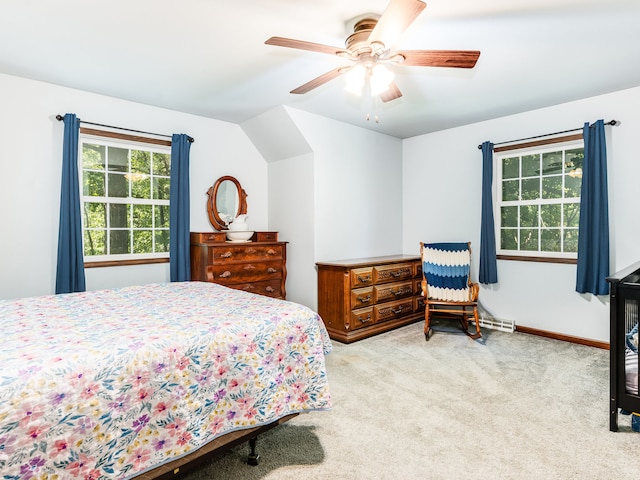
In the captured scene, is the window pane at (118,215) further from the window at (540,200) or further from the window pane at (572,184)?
the window pane at (572,184)

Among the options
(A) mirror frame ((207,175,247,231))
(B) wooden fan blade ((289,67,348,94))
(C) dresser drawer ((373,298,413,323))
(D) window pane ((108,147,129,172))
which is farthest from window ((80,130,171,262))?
(C) dresser drawer ((373,298,413,323))

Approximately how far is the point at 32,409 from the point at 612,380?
275 centimetres

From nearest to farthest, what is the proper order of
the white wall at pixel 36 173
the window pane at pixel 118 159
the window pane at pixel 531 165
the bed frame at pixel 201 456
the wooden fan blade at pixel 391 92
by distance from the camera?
the bed frame at pixel 201 456
the wooden fan blade at pixel 391 92
the white wall at pixel 36 173
the window pane at pixel 118 159
the window pane at pixel 531 165

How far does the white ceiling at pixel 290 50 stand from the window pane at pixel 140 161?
0.53 metres

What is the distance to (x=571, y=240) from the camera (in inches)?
150

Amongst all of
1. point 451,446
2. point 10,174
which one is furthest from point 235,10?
point 451,446

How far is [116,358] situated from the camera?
1234 millimetres

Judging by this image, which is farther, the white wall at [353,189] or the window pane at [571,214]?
the white wall at [353,189]

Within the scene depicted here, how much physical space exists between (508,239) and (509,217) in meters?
0.26

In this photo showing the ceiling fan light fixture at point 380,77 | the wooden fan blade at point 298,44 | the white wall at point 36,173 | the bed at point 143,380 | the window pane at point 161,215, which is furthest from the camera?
the window pane at point 161,215

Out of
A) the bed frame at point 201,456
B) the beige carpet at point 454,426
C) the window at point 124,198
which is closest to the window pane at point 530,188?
the beige carpet at point 454,426

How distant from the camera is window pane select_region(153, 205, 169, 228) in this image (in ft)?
13.0

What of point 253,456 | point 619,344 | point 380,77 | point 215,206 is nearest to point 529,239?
point 619,344

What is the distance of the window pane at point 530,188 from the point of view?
13.3 feet
